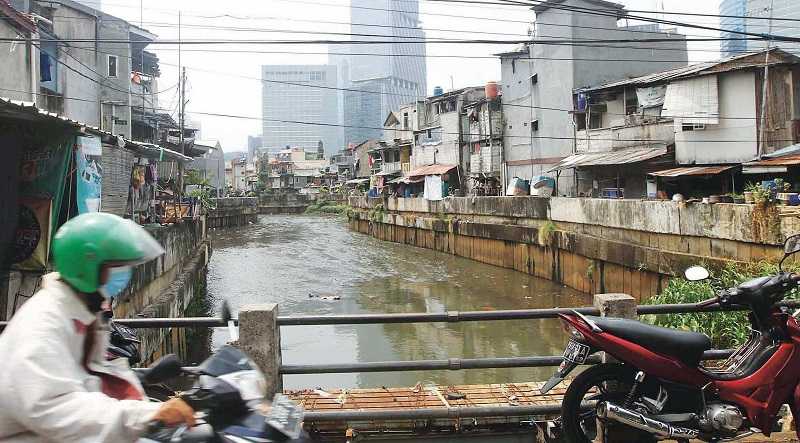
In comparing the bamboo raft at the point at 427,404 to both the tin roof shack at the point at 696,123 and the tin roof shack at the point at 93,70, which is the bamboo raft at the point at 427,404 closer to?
the tin roof shack at the point at 696,123

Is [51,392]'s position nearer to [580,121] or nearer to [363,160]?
[580,121]

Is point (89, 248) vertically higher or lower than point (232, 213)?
lower

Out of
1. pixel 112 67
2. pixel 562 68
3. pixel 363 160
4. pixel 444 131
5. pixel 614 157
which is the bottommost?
pixel 614 157

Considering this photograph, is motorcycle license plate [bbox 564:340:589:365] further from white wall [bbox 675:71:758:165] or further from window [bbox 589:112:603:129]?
window [bbox 589:112:603:129]

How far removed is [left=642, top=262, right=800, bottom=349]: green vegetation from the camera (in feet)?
32.5

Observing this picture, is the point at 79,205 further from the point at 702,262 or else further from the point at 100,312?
the point at 702,262

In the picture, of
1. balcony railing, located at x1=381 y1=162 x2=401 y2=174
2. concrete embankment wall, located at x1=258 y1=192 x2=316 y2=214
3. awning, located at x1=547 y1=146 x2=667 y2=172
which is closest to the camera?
awning, located at x1=547 y1=146 x2=667 y2=172

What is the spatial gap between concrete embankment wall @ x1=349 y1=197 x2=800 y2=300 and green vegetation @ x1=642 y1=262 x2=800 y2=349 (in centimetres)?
106

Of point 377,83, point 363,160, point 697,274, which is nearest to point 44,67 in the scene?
point 697,274

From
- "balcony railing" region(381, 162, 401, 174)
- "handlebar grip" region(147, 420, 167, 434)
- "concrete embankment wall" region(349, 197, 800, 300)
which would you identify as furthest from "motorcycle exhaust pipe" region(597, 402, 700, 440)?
"balcony railing" region(381, 162, 401, 174)

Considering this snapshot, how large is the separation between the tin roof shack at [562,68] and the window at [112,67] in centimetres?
2061

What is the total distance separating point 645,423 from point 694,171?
20029 mm

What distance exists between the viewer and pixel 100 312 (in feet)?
7.89

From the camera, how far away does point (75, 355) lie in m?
2.24
